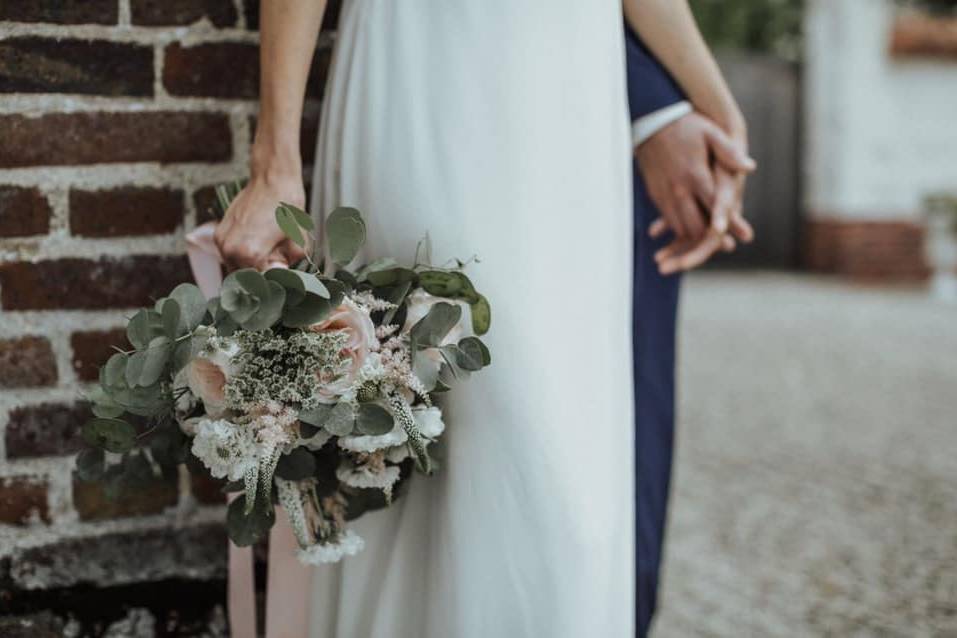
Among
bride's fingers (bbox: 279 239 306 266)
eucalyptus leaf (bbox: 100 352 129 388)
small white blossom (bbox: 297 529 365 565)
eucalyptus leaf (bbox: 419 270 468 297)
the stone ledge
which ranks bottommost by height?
small white blossom (bbox: 297 529 365 565)

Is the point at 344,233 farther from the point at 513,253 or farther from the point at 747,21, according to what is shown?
the point at 747,21

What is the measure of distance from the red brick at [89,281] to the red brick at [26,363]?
4 cm

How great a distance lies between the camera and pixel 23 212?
1.24 m

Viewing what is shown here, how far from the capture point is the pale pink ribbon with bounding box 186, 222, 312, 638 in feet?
3.85

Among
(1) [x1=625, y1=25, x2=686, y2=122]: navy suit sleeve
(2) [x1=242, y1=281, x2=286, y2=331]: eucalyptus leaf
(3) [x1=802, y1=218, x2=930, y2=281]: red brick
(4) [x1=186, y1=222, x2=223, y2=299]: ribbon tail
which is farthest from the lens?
(3) [x1=802, y1=218, x2=930, y2=281]: red brick

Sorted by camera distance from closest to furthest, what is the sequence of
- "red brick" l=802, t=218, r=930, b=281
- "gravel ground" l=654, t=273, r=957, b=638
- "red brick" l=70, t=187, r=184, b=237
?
"red brick" l=70, t=187, r=184, b=237, "gravel ground" l=654, t=273, r=957, b=638, "red brick" l=802, t=218, r=930, b=281

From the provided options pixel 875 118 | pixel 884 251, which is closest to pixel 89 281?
pixel 884 251

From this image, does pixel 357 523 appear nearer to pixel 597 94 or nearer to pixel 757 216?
pixel 597 94

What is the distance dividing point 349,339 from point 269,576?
0.40 m

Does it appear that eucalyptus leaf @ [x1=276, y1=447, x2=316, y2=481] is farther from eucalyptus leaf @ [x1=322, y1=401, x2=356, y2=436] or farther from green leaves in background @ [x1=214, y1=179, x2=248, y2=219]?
green leaves in background @ [x1=214, y1=179, x2=248, y2=219]

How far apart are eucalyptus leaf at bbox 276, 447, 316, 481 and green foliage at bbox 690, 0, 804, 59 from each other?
10.9 m

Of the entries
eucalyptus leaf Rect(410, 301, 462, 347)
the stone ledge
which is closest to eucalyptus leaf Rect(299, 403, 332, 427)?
eucalyptus leaf Rect(410, 301, 462, 347)

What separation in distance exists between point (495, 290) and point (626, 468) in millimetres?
271

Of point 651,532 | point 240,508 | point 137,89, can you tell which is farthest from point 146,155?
Answer: point 651,532
